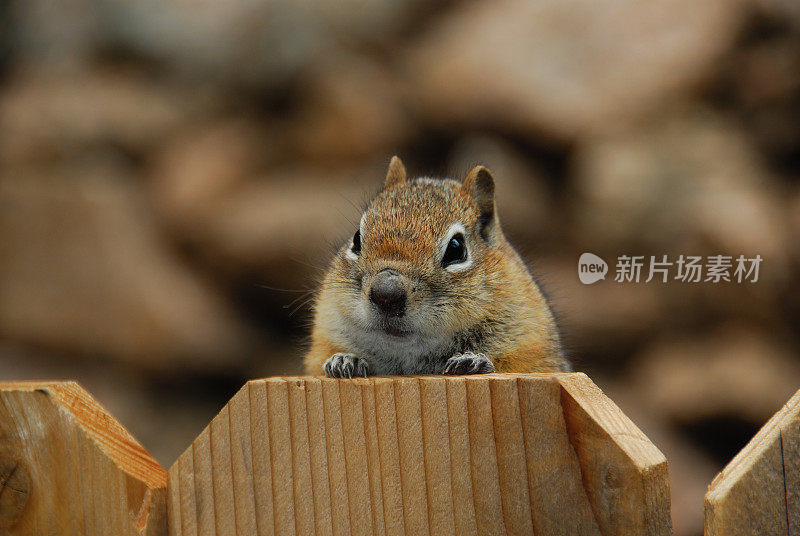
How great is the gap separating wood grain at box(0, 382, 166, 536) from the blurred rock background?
3078 mm

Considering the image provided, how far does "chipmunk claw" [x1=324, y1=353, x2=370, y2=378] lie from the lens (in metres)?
1.77

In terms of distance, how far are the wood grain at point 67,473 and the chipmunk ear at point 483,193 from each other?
1.61m

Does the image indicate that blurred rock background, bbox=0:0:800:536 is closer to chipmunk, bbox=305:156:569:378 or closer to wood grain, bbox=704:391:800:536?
chipmunk, bbox=305:156:569:378

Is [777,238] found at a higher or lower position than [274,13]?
lower

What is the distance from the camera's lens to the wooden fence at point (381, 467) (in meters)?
1.18

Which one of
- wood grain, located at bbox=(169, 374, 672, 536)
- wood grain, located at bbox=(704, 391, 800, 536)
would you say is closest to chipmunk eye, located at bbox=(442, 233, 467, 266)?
wood grain, located at bbox=(169, 374, 672, 536)

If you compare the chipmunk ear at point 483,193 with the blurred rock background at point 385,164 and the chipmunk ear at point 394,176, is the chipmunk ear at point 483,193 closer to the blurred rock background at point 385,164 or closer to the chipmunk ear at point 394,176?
the chipmunk ear at point 394,176

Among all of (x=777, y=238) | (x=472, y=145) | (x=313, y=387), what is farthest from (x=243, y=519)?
(x=777, y=238)

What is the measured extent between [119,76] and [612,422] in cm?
444

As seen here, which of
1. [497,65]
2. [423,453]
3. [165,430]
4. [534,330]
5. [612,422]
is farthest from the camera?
[165,430]

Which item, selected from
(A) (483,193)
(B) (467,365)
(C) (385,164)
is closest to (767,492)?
(B) (467,365)

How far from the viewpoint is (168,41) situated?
4.75m

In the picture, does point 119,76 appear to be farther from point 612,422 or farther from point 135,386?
point 612,422
